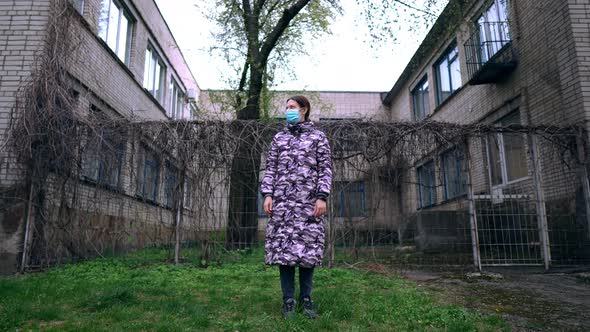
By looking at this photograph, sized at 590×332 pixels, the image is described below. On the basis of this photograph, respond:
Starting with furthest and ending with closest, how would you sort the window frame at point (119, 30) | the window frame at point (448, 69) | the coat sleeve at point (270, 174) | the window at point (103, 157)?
the window frame at point (448, 69)
the window frame at point (119, 30)
the window at point (103, 157)
the coat sleeve at point (270, 174)

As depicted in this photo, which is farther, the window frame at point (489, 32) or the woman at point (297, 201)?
the window frame at point (489, 32)

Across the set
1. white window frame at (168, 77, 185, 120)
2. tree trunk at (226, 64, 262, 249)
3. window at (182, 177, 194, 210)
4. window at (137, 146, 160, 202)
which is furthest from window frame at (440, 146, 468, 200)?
white window frame at (168, 77, 185, 120)

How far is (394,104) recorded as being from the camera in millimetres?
21422

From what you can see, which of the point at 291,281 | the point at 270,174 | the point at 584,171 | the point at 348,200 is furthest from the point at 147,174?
the point at 584,171

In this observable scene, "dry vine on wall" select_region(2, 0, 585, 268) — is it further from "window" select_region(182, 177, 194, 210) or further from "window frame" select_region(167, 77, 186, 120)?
"window frame" select_region(167, 77, 186, 120)

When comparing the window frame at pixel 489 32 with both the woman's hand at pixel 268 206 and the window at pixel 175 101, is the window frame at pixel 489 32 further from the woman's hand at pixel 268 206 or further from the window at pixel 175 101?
the window at pixel 175 101

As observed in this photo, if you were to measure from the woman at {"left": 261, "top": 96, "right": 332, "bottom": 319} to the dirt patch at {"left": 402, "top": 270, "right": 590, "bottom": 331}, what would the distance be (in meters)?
1.85

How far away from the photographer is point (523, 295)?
16.3ft

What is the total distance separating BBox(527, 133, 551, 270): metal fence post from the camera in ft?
23.4

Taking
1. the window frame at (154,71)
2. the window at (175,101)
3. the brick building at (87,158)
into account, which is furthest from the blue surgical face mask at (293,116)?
the window at (175,101)

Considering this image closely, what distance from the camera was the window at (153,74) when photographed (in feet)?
46.4

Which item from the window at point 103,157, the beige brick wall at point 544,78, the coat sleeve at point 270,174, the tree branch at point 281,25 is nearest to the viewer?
the coat sleeve at point 270,174

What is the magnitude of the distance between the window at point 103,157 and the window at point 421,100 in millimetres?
12975

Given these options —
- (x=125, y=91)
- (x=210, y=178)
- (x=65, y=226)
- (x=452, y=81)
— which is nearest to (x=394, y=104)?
(x=452, y=81)
